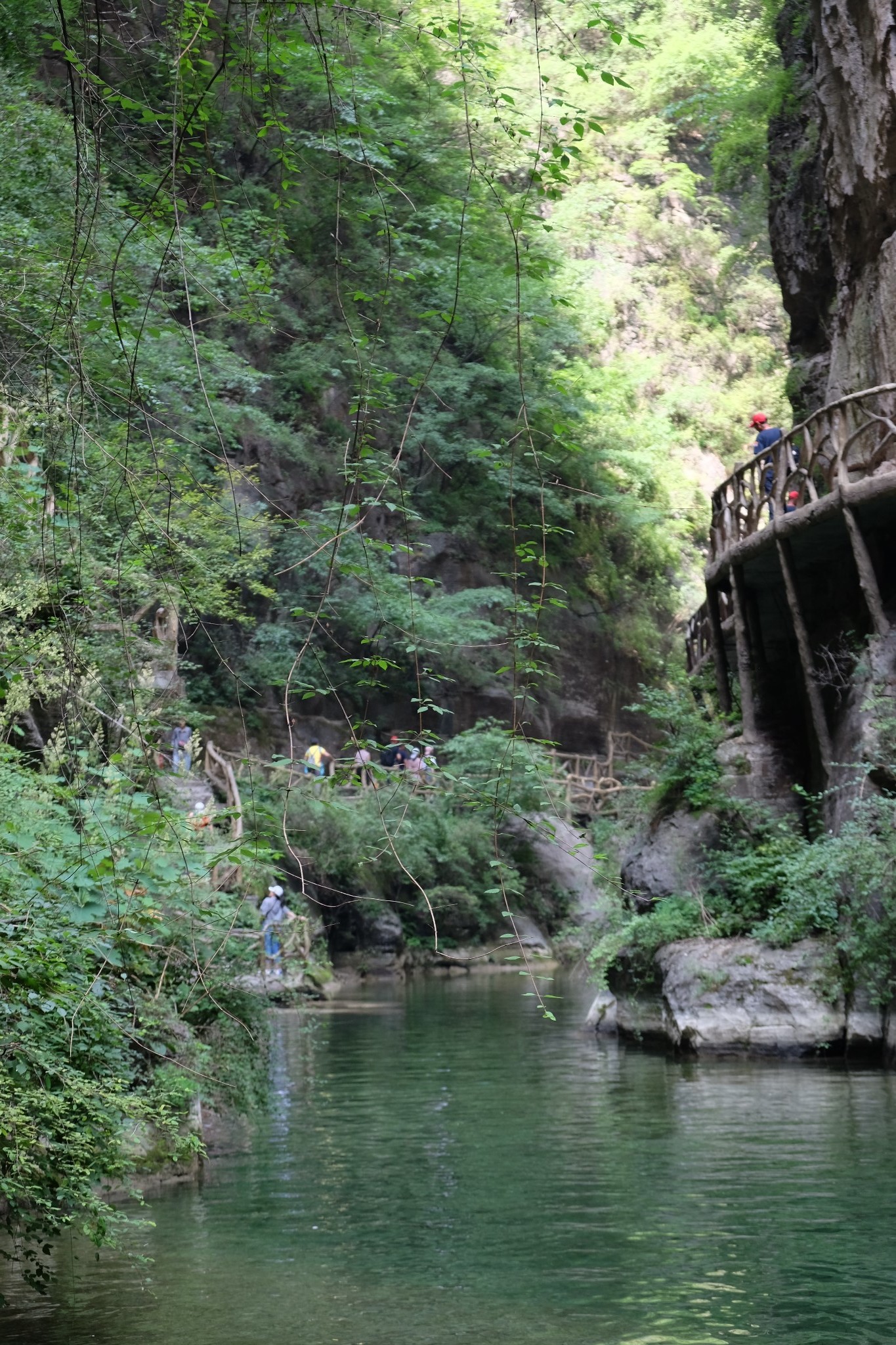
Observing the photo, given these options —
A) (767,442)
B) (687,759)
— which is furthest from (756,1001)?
(767,442)

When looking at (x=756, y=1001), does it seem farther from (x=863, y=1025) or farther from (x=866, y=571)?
(x=866, y=571)

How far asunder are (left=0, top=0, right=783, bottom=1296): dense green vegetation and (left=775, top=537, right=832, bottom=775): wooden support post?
307cm

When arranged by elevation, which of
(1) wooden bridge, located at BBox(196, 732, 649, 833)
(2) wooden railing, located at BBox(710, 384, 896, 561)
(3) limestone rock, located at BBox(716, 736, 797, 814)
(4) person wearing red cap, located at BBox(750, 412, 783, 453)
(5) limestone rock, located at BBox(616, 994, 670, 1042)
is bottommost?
(5) limestone rock, located at BBox(616, 994, 670, 1042)

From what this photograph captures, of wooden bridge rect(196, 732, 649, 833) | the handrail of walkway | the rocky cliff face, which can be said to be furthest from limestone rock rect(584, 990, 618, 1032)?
the rocky cliff face

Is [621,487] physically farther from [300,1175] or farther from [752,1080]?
[300,1175]

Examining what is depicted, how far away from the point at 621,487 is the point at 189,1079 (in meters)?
35.1

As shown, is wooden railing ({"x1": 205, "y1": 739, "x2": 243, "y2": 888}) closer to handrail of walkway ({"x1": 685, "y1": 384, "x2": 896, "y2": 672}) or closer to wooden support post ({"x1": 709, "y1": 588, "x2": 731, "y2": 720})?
wooden support post ({"x1": 709, "y1": 588, "x2": 731, "y2": 720})

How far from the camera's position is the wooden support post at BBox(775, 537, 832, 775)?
1756cm

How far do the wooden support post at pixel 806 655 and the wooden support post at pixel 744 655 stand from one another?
167 cm

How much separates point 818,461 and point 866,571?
3.64 meters

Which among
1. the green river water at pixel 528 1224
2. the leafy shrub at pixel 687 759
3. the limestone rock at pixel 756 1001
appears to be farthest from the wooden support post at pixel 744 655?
the green river water at pixel 528 1224

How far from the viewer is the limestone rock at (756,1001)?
15133 millimetres

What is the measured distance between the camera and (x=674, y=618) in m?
45.6

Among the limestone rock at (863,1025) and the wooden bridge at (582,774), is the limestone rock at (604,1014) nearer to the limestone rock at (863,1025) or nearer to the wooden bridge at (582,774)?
the wooden bridge at (582,774)
